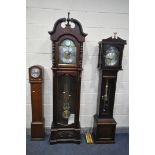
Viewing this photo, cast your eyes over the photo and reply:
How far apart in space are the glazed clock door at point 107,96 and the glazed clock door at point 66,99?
353 millimetres

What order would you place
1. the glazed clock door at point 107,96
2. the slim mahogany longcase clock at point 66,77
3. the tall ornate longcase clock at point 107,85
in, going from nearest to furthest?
the slim mahogany longcase clock at point 66,77 → the tall ornate longcase clock at point 107,85 → the glazed clock door at point 107,96

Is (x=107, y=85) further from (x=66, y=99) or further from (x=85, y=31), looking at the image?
(x=85, y=31)

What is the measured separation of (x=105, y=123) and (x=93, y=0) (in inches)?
61.2

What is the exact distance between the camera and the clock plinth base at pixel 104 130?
216 cm

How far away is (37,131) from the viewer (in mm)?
2189

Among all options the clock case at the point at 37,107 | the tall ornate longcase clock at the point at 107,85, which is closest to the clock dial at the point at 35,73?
the clock case at the point at 37,107

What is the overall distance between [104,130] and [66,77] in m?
0.85

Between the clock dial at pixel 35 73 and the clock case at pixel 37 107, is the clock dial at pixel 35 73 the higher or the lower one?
A: the higher one

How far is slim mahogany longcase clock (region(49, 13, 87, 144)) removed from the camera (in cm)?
185

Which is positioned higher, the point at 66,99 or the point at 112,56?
the point at 112,56

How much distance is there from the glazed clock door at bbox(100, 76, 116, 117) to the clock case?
77cm

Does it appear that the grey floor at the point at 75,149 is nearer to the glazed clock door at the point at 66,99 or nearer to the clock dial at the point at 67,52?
the glazed clock door at the point at 66,99

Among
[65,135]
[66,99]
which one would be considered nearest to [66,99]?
[66,99]

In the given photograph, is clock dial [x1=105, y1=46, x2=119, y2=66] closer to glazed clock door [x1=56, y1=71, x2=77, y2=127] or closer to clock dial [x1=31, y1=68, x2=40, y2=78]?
glazed clock door [x1=56, y1=71, x2=77, y2=127]
